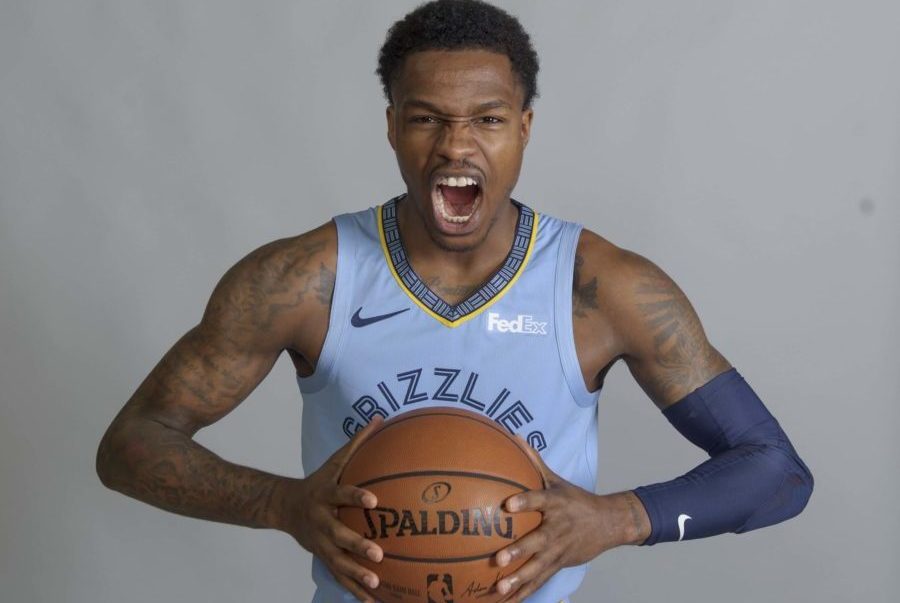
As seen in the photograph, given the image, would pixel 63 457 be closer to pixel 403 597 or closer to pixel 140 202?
pixel 140 202

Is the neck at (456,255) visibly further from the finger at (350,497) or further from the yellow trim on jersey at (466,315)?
the finger at (350,497)

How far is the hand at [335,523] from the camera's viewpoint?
2479mm

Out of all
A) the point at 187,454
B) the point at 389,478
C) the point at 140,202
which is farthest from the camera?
the point at 140,202

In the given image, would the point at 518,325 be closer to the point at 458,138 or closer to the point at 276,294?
the point at 458,138

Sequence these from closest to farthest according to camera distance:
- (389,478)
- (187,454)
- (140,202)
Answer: (389,478)
(187,454)
(140,202)

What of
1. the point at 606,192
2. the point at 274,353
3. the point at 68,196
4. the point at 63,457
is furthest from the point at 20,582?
the point at 606,192

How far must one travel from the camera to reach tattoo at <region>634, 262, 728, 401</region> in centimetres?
305

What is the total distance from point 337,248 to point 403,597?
34.1 inches

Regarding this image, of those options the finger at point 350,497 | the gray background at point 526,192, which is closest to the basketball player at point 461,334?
the finger at point 350,497

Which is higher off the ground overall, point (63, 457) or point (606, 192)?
point (606, 192)

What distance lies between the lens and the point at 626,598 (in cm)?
461

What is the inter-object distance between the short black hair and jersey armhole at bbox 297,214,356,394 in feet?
1.16

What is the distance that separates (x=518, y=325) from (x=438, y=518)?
0.64m

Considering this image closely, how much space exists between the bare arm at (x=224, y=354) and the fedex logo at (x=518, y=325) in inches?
13.9
